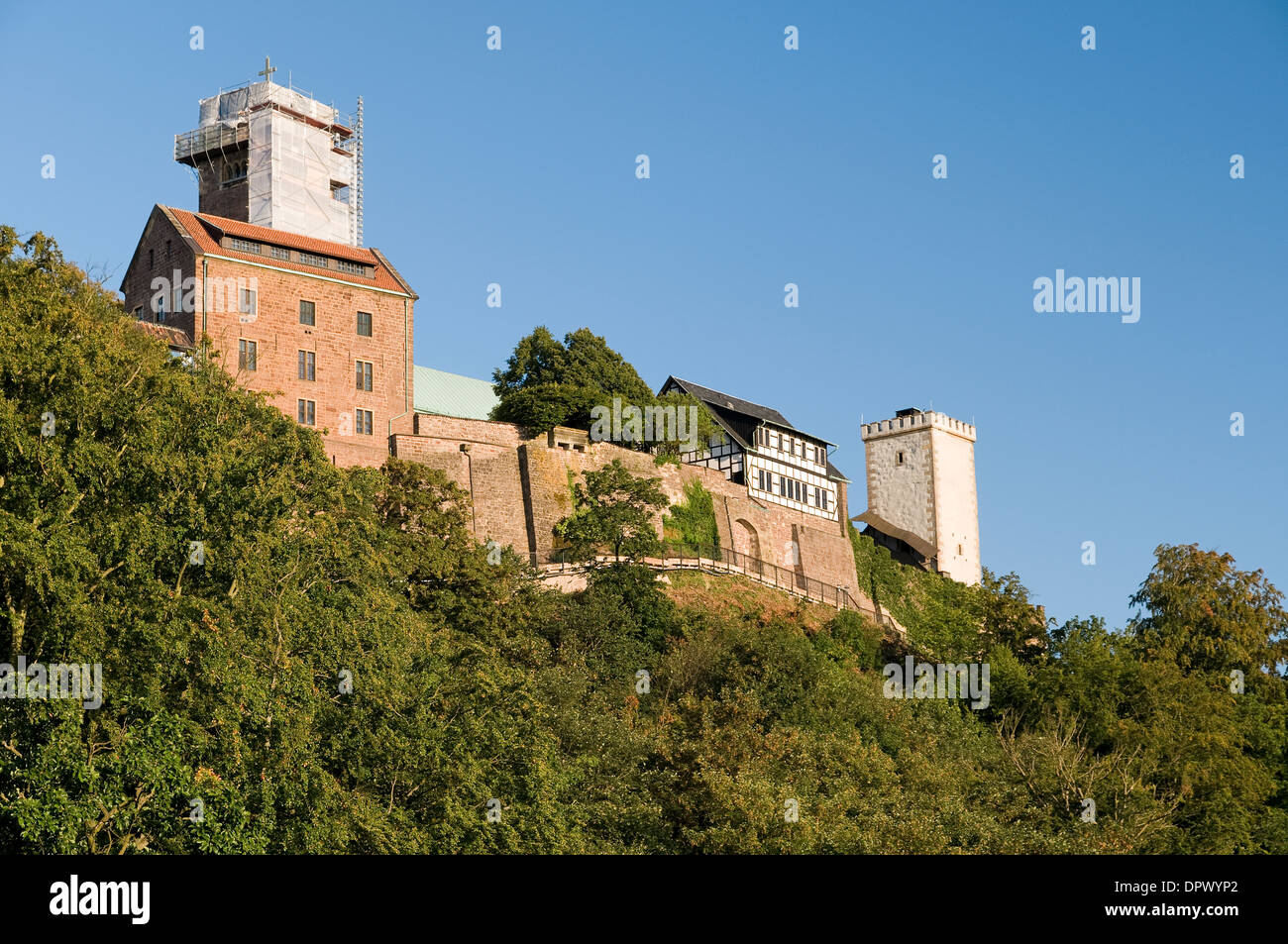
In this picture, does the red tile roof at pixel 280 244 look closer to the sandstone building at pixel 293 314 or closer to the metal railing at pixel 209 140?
the sandstone building at pixel 293 314

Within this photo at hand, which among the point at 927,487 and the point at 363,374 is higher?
the point at 363,374

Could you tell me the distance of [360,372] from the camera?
5703 cm

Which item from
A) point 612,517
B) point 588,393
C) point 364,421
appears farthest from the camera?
point 588,393

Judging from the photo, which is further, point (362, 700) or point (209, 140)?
point (209, 140)

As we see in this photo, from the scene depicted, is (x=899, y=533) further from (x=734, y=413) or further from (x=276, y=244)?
(x=276, y=244)

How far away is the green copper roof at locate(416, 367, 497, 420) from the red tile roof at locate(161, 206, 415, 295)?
14.5 metres

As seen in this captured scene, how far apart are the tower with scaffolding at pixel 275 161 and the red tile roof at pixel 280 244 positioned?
3180 millimetres

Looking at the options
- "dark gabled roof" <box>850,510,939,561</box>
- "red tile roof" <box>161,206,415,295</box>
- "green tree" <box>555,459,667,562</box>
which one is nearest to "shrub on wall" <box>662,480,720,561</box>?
"green tree" <box>555,459,667,562</box>

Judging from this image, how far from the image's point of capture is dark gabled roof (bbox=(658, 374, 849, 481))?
70188mm

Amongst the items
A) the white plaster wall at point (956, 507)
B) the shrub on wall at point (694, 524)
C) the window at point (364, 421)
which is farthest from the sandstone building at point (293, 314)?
the white plaster wall at point (956, 507)

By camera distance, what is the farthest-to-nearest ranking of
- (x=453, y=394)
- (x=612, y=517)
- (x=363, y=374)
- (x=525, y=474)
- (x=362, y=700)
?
1. (x=453, y=394)
2. (x=525, y=474)
3. (x=363, y=374)
4. (x=612, y=517)
5. (x=362, y=700)

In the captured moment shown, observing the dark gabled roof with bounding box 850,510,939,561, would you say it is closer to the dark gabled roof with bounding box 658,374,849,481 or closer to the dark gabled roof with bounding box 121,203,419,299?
the dark gabled roof with bounding box 658,374,849,481

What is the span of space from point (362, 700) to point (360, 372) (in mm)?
30259

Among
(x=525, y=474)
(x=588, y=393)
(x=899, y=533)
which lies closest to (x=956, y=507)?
(x=899, y=533)
